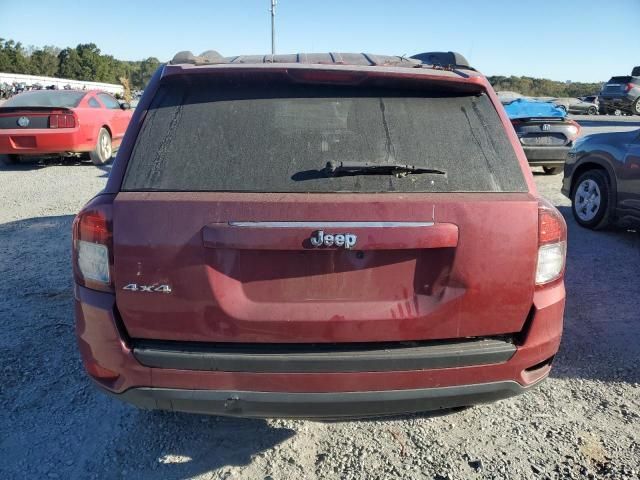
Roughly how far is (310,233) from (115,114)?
1136 cm

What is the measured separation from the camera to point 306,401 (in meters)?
1.95

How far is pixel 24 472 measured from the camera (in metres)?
2.33

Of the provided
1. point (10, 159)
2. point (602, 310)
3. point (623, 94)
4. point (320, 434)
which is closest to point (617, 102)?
point (623, 94)

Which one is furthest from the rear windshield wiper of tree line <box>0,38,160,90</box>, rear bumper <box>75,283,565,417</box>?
tree line <box>0,38,160,90</box>

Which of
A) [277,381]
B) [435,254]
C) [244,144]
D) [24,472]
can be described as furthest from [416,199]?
[24,472]

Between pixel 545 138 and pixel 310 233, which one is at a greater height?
pixel 310 233

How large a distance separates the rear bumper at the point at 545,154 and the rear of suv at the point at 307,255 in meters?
7.96

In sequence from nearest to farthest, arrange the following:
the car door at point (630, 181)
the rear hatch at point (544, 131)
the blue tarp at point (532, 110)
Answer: the car door at point (630, 181), the rear hatch at point (544, 131), the blue tarp at point (532, 110)

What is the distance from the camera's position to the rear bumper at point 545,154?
30.6 feet

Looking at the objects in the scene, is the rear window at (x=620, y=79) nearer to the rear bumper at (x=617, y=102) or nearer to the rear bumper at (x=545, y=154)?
the rear bumper at (x=617, y=102)

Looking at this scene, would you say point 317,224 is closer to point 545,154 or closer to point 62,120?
point 545,154

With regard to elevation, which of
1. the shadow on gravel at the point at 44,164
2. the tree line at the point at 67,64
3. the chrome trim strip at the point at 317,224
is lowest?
the shadow on gravel at the point at 44,164

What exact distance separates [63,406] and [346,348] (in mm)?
1877

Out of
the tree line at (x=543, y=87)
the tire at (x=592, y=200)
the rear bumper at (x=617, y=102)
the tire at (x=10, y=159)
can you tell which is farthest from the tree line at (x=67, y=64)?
the tire at (x=592, y=200)
